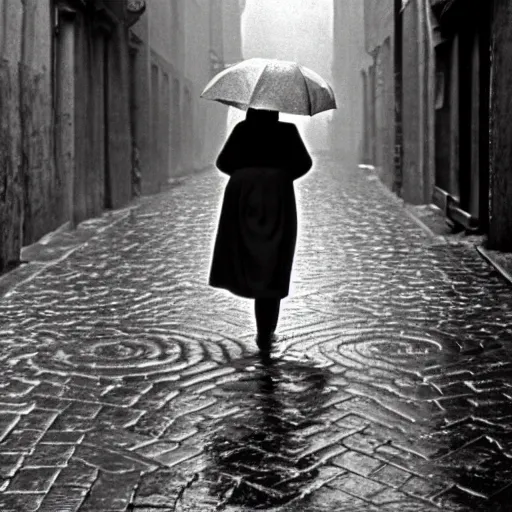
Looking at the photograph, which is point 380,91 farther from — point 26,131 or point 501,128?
point 26,131

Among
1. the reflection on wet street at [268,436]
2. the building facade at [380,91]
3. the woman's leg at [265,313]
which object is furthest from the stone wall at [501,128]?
the building facade at [380,91]

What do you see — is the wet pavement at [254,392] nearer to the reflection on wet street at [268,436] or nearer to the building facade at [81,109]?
the reflection on wet street at [268,436]

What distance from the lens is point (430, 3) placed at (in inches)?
599

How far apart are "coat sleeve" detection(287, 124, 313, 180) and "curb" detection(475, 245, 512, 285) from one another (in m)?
2.96

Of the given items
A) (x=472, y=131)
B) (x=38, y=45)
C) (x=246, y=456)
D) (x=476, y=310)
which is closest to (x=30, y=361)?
(x=246, y=456)

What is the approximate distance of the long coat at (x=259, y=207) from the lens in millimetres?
6320

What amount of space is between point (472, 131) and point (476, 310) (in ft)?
19.5

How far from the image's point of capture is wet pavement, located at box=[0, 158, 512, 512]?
3.99 m

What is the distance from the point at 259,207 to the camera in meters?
6.36

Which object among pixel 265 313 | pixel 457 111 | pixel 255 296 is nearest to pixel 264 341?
pixel 265 313

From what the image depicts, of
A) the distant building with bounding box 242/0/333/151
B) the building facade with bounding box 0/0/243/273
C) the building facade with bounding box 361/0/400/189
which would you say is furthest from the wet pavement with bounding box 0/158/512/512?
the distant building with bounding box 242/0/333/151

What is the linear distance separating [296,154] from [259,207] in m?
0.35

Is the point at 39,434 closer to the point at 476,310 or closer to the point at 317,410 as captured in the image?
the point at 317,410

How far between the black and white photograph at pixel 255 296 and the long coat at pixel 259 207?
0.01 metres
